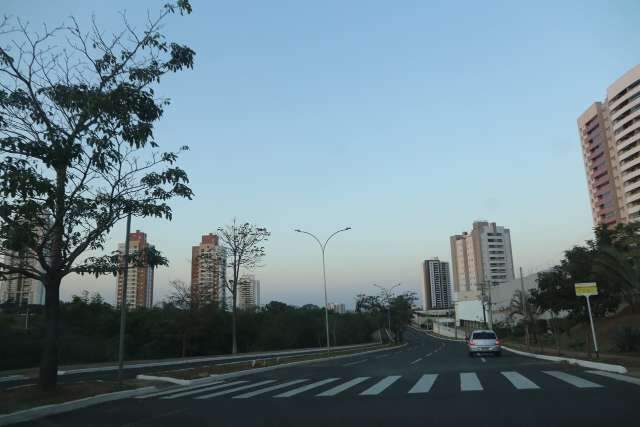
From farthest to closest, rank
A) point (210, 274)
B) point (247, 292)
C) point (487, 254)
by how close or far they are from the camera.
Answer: point (487, 254) < point (247, 292) < point (210, 274)

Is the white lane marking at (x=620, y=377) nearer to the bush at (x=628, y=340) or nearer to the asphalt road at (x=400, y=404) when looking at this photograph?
the asphalt road at (x=400, y=404)

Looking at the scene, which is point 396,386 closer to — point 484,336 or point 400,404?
point 400,404

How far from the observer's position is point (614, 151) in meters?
114

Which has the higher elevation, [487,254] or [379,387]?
[487,254]

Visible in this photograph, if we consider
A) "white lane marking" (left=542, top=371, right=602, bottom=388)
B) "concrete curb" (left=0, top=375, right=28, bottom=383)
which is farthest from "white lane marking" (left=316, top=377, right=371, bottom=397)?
"concrete curb" (left=0, top=375, right=28, bottom=383)

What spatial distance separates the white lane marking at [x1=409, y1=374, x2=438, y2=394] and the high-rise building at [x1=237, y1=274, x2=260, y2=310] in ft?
96.5

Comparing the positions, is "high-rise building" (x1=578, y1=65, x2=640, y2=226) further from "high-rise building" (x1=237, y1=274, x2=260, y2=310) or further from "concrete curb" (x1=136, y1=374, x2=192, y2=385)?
"concrete curb" (x1=136, y1=374, x2=192, y2=385)

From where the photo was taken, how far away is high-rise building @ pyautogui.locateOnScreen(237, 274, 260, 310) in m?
45.8

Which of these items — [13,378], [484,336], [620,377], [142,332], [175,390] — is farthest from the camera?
[142,332]

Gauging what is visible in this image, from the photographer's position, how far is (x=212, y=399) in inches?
551

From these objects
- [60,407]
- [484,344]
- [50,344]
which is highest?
[50,344]

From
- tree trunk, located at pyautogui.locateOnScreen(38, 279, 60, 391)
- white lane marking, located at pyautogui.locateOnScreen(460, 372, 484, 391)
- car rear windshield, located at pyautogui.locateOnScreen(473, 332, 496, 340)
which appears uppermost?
tree trunk, located at pyautogui.locateOnScreen(38, 279, 60, 391)

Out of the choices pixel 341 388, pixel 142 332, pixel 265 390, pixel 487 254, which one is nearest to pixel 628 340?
pixel 341 388

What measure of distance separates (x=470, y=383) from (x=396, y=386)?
7.28 feet
